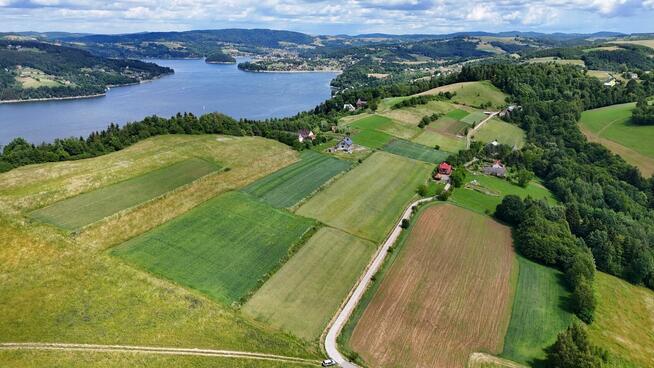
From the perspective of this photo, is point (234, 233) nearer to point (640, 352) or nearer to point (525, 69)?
point (640, 352)

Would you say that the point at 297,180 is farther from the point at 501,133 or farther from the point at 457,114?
the point at 457,114

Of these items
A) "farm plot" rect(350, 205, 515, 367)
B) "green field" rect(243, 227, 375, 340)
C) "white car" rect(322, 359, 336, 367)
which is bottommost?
"farm plot" rect(350, 205, 515, 367)

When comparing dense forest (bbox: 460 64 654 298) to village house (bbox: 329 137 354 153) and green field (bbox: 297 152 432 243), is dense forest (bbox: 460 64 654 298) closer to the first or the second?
green field (bbox: 297 152 432 243)

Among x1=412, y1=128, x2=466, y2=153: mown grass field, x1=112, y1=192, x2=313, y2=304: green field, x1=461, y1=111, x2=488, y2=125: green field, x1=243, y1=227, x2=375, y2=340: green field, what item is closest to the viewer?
x1=243, y1=227, x2=375, y2=340: green field

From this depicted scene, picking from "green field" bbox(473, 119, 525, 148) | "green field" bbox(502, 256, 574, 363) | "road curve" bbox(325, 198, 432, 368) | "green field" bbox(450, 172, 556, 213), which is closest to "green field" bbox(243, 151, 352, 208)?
"road curve" bbox(325, 198, 432, 368)

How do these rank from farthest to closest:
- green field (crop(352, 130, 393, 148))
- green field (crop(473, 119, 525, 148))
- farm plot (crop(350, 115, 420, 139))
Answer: green field (crop(473, 119, 525, 148)), farm plot (crop(350, 115, 420, 139)), green field (crop(352, 130, 393, 148))

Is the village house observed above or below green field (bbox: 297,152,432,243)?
above

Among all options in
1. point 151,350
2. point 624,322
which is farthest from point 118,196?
point 624,322
